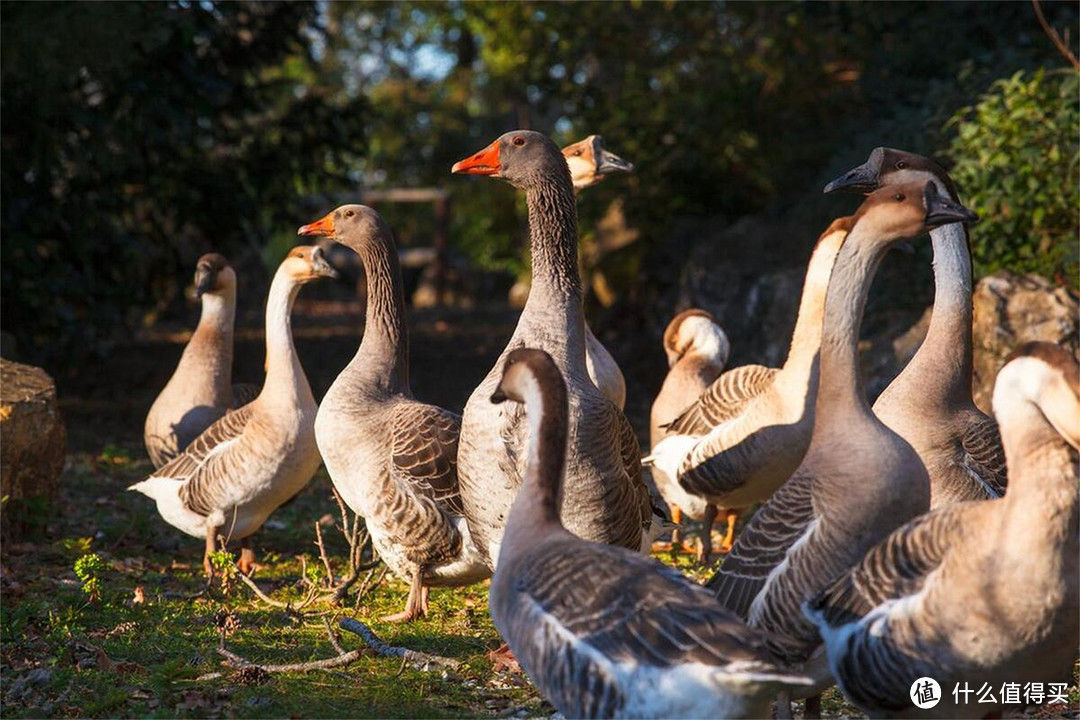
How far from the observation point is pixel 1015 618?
3826 millimetres

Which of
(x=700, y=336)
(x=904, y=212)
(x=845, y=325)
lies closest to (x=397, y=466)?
(x=845, y=325)

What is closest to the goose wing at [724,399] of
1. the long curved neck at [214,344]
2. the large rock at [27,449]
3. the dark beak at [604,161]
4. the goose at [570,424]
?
the dark beak at [604,161]

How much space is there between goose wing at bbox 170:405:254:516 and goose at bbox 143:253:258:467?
Result: 739 mm

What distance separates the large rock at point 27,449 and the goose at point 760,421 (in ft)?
13.1

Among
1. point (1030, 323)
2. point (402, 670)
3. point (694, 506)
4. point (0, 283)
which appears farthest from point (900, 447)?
point (0, 283)

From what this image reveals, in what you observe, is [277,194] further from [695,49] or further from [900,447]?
[900,447]

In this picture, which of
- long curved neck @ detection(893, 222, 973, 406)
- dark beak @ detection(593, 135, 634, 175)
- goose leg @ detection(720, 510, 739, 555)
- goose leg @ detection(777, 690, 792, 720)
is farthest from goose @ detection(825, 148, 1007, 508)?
goose leg @ detection(720, 510, 739, 555)

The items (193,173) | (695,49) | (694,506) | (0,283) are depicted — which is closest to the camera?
(694,506)

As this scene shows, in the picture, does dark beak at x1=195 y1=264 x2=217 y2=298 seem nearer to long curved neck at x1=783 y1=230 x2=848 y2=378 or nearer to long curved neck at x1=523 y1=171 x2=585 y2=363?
long curved neck at x1=523 y1=171 x2=585 y2=363

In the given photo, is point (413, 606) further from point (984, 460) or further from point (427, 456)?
point (984, 460)

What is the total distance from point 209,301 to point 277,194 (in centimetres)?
549

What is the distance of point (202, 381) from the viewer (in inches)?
343

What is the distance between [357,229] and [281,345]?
0.88 metres

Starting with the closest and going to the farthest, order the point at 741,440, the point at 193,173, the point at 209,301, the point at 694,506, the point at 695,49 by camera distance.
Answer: the point at 741,440 → the point at 694,506 → the point at 209,301 → the point at 193,173 → the point at 695,49
